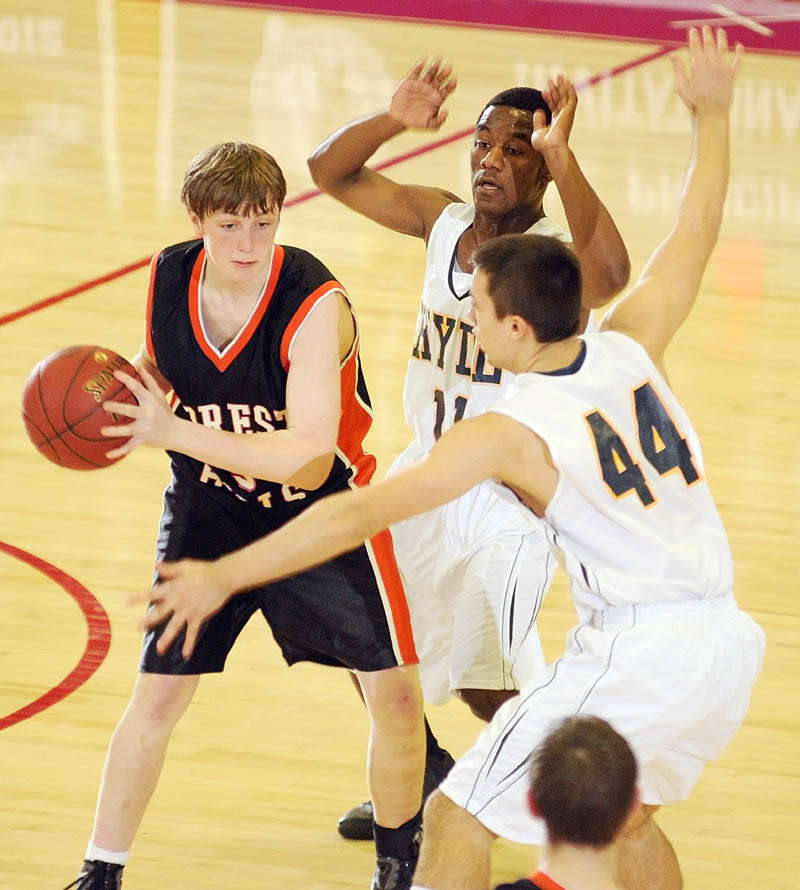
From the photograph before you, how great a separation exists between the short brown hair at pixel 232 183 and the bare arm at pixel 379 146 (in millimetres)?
1058

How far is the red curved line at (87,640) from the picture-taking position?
496cm

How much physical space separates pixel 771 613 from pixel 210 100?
28.8 feet

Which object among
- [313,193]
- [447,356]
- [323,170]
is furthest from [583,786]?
[313,193]

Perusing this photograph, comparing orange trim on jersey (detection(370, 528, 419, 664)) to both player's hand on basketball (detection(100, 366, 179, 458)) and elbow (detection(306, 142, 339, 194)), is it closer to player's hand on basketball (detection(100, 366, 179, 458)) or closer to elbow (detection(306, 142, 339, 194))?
player's hand on basketball (detection(100, 366, 179, 458))

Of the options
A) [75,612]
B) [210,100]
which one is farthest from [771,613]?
[210,100]

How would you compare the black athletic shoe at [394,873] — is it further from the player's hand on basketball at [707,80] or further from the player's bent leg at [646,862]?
the player's hand on basketball at [707,80]

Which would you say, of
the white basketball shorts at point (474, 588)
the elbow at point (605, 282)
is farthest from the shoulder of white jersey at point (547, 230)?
the white basketball shorts at point (474, 588)

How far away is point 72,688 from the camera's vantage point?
16.7 feet

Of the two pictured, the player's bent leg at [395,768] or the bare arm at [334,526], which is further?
the player's bent leg at [395,768]

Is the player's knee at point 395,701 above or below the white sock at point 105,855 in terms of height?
above

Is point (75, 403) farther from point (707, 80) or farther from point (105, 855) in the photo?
point (707, 80)

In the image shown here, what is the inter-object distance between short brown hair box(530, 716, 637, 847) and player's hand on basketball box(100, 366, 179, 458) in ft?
3.68

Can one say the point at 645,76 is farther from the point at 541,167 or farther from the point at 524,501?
the point at 524,501

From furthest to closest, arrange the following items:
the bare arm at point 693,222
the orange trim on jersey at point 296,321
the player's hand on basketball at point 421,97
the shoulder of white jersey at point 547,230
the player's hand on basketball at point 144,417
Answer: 1. the player's hand on basketball at point 421,97
2. the shoulder of white jersey at point 547,230
3. the orange trim on jersey at point 296,321
4. the bare arm at point 693,222
5. the player's hand on basketball at point 144,417
